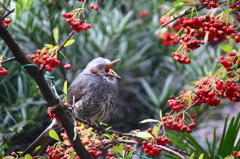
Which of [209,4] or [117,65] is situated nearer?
[209,4]

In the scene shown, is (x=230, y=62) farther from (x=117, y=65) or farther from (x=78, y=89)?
(x=117, y=65)

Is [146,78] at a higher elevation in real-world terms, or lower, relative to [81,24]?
lower

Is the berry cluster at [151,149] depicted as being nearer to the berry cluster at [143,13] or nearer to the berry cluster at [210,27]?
the berry cluster at [210,27]

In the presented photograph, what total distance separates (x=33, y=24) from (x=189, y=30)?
1593 mm

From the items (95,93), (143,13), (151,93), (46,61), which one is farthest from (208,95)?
(143,13)

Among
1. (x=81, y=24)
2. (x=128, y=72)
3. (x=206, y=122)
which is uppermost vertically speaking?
(x=81, y=24)

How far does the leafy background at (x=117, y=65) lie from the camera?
9.41 feet

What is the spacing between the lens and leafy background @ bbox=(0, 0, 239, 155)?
9.41ft

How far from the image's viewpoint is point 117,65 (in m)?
3.28

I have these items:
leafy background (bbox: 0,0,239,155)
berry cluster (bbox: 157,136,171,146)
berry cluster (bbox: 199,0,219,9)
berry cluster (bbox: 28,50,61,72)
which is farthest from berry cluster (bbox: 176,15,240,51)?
leafy background (bbox: 0,0,239,155)

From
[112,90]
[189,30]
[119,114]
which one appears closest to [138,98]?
[119,114]

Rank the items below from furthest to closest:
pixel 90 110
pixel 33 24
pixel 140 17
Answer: pixel 140 17
pixel 33 24
pixel 90 110

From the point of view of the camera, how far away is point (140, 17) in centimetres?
377

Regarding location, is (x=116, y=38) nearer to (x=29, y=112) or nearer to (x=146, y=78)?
(x=146, y=78)
